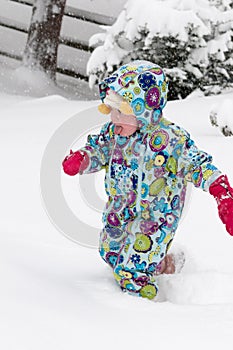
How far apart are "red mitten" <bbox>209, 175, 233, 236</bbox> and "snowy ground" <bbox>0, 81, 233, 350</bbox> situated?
0.31 m

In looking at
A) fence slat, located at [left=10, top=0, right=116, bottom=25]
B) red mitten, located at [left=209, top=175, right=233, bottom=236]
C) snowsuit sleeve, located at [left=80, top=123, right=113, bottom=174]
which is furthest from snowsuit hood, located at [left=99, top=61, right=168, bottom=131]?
fence slat, located at [left=10, top=0, right=116, bottom=25]

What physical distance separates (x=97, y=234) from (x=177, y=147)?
956 millimetres

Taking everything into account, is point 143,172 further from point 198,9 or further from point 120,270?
point 198,9

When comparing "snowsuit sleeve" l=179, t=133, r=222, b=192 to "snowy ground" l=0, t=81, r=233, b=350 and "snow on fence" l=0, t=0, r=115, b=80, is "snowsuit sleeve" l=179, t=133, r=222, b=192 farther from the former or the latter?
"snow on fence" l=0, t=0, r=115, b=80

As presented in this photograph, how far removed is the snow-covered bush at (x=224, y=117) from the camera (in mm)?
5470

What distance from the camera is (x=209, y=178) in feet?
8.68

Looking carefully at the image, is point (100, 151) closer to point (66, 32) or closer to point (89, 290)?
point (89, 290)

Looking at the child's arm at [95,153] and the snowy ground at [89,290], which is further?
the child's arm at [95,153]

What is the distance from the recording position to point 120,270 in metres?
2.86

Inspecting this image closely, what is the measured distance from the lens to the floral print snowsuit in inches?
110

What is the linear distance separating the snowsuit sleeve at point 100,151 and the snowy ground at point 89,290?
476mm

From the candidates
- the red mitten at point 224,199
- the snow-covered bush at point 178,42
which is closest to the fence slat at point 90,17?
the snow-covered bush at point 178,42

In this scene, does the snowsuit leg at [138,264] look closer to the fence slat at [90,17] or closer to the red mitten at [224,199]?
the red mitten at [224,199]

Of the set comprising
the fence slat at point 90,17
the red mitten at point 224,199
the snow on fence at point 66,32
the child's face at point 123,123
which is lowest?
the snow on fence at point 66,32
